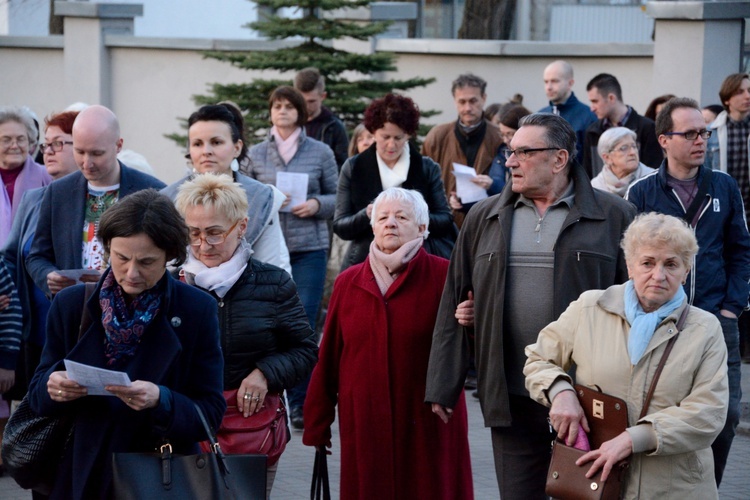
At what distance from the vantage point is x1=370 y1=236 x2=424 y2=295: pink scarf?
6215 mm

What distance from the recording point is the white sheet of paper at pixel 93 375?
4.14m

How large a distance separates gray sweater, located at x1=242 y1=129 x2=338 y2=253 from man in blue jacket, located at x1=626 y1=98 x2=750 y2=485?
3.01m

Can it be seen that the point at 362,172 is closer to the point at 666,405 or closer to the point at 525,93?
the point at 666,405

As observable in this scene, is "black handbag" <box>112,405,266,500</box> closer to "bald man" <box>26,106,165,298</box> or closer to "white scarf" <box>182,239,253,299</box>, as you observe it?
"white scarf" <box>182,239,253,299</box>

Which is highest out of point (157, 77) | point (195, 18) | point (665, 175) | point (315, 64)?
point (195, 18)

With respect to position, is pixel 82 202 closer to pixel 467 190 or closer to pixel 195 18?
pixel 467 190

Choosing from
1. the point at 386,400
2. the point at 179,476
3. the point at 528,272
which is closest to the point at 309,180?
the point at 386,400

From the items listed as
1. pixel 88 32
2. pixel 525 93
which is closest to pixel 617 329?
pixel 525 93

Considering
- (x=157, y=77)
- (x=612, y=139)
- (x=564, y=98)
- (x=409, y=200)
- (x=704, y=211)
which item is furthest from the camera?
(x=157, y=77)

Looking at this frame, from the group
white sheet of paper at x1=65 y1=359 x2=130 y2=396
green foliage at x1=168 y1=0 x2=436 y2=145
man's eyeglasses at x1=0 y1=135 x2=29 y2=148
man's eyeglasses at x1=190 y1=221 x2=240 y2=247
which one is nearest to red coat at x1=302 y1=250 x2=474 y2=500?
man's eyeglasses at x1=190 y1=221 x2=240 y2=247

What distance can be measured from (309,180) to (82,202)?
3.10 metres

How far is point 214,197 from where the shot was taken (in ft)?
18.5

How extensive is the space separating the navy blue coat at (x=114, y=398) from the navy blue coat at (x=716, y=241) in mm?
3181

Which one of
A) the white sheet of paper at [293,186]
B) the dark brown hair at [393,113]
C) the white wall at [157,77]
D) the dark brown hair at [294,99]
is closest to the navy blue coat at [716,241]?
the dark brown hair at [393,113]
